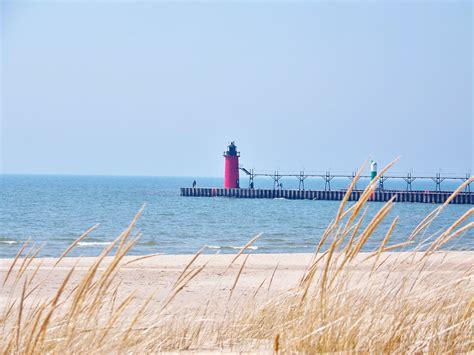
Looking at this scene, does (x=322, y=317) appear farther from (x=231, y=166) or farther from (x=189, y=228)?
(x=231, y=166)

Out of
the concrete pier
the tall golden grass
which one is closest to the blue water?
the concrete pier

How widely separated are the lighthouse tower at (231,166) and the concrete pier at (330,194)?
2.97ft

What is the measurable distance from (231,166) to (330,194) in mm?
9114

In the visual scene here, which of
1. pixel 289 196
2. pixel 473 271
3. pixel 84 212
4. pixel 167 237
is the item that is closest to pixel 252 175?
pixel 289 196

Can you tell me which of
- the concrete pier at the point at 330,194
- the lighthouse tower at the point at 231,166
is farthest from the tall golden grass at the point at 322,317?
the lighthouse tower at the point at 231,166

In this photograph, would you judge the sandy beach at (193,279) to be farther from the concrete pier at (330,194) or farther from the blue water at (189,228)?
the concrete pier at (330,194)

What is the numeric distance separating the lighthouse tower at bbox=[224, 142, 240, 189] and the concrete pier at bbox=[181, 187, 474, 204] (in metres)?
0.91

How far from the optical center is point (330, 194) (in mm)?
61031

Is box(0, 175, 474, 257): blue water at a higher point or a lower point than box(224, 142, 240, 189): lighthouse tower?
lower

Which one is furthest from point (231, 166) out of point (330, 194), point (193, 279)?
point (193, 279)

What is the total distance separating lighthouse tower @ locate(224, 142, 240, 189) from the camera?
204 ft

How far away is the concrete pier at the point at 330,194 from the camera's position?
58188 millimetres

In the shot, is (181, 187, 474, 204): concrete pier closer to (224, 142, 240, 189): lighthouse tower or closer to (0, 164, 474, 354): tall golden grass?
(224, 142, 240, 189): lighthouse tower

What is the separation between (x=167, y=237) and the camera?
3119cm
